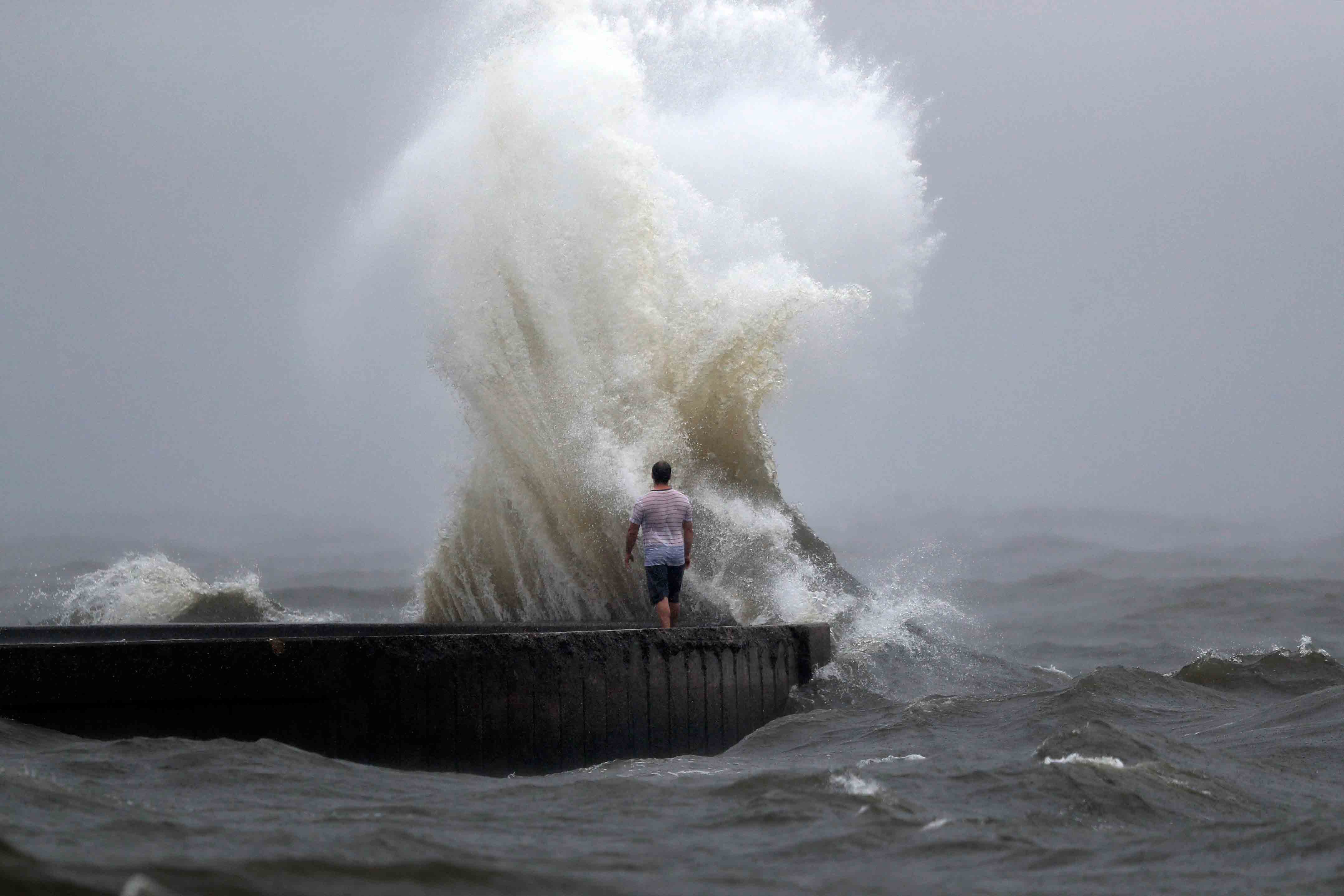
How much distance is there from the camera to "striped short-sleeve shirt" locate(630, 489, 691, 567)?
9.34 m

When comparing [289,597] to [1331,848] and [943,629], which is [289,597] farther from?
[1331,848]

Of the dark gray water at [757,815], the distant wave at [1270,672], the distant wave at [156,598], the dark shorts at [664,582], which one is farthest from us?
the distant wave at [156,598]

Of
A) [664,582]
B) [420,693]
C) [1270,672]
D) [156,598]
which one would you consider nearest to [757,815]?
[420,693]

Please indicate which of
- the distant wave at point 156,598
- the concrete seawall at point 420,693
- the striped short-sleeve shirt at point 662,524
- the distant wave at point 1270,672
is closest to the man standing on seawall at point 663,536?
the striped short-sleeve shirt at point 662,524

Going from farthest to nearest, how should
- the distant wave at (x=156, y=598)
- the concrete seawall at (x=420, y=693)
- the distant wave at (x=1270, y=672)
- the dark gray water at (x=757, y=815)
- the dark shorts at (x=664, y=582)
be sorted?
the distant wave at (x=156, y=598)
the distant wave at (x=1270, y=672)
the dark shorts at (x=664, y=582)
the concrete seawall at (x=420, y=693)
the dark gray water at (x=757, y=815)

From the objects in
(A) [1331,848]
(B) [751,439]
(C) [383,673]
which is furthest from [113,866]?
(B) [751,439]

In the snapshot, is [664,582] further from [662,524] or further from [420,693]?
[420,693]

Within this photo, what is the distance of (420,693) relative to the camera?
6742 mm

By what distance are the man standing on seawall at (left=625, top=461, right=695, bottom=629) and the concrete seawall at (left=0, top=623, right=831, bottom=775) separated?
1.03 m

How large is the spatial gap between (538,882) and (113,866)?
1256mm

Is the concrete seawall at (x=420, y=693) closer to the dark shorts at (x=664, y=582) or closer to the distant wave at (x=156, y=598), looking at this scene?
the dark shorts at (x=664, y=582)

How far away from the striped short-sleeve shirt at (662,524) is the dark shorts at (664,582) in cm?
4

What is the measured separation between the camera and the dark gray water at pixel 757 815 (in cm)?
414

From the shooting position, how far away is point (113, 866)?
3881 mm
